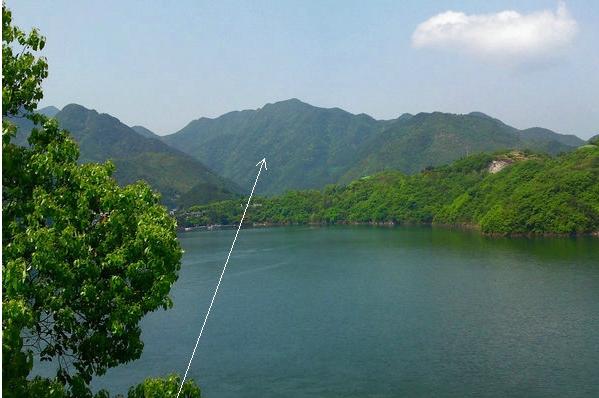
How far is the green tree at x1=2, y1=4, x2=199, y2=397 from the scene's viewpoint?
9.11 metres

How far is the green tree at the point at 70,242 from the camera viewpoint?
911 centimetres

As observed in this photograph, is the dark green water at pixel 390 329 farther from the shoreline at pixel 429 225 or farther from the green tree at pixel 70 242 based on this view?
the shoreline at pixel 429 225

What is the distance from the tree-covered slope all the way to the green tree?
109 metres

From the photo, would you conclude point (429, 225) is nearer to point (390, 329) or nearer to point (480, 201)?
point (480, 201)

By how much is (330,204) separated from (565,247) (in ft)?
374

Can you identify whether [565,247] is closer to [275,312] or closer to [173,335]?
[275,312]

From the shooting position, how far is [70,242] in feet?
29.9

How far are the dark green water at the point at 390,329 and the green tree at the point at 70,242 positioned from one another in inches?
891

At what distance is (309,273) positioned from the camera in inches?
2931

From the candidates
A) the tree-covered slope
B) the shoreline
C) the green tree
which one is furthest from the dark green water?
the tree-covered slope

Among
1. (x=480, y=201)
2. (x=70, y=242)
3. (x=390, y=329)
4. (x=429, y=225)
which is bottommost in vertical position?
(x=390, y=329)

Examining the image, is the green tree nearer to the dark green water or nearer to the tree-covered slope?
the dark green water

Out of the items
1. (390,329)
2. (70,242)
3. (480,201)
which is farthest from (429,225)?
(70,242)

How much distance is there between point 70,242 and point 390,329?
37400 millimetres
